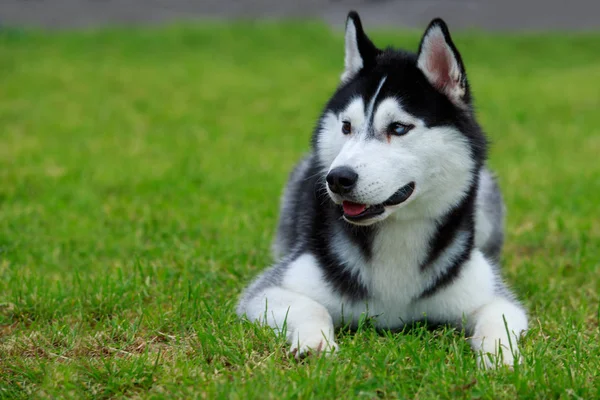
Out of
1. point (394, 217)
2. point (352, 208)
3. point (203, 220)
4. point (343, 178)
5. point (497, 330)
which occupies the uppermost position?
point (343, 178)

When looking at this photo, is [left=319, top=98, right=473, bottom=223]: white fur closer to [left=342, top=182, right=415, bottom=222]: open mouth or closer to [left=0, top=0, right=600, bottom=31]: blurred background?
[left=342, top=182, right=415, bottom=222]: open mouth

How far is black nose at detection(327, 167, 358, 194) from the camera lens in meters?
3.14

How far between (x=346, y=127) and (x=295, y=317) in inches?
36.6

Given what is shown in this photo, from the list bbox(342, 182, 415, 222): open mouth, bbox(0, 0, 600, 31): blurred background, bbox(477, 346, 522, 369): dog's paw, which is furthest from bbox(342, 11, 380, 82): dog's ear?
bbox(0, 0, 600, 31): blurred background

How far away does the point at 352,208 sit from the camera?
131 inches

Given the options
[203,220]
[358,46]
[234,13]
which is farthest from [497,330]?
[234,13]

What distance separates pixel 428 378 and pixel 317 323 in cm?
61

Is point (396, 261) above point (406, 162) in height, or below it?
below

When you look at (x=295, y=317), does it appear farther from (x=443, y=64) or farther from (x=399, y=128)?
(x=443, y=64)

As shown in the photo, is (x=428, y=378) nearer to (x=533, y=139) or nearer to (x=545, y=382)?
(x=545, y=382)

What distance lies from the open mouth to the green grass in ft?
1.84

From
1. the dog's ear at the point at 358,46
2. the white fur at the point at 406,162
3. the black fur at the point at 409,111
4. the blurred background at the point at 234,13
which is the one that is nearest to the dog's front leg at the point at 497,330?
the black fur at the point at 409,111

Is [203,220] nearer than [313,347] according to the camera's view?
No

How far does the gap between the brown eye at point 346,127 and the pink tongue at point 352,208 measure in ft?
1.22
